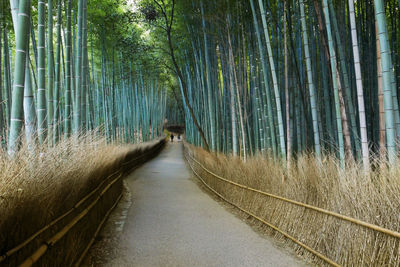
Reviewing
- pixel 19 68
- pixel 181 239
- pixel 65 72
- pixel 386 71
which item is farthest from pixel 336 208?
pixel 65 72

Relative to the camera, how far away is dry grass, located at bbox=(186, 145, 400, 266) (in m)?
1.91

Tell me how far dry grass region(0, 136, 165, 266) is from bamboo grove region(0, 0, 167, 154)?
20cm

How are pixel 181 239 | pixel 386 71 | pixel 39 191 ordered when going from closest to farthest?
pixel 39 191, pixel 386 71, pixel 181 239

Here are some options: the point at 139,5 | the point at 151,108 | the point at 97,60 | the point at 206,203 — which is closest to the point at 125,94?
the point at 97,60

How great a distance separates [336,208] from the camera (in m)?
2.37

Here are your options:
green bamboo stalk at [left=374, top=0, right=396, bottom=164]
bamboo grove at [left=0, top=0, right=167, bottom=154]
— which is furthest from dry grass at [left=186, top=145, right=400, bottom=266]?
bamboo grove at [left=0, top=0, right=167, bottom=154]

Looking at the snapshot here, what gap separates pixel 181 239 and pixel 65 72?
9.38ft

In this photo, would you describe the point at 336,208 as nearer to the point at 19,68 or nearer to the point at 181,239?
the point at 181,239

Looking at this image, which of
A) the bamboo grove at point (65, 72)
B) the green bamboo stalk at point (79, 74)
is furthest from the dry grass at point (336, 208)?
the green bamboo stalk at point (79, 74)

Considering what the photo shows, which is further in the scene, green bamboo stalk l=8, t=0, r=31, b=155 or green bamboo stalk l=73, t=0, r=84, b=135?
green bamboo stalk l=73, t=0, r=84, b=135

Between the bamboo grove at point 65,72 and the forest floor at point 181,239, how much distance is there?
3.51ft

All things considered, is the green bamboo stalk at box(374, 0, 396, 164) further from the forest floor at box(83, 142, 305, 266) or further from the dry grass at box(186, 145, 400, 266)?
the forest floor at box(83, 142, 305, 266)

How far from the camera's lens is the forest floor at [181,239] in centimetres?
255

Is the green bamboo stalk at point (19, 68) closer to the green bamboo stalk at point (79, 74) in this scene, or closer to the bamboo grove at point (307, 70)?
the green bamboo stalk at point (79, 74)
